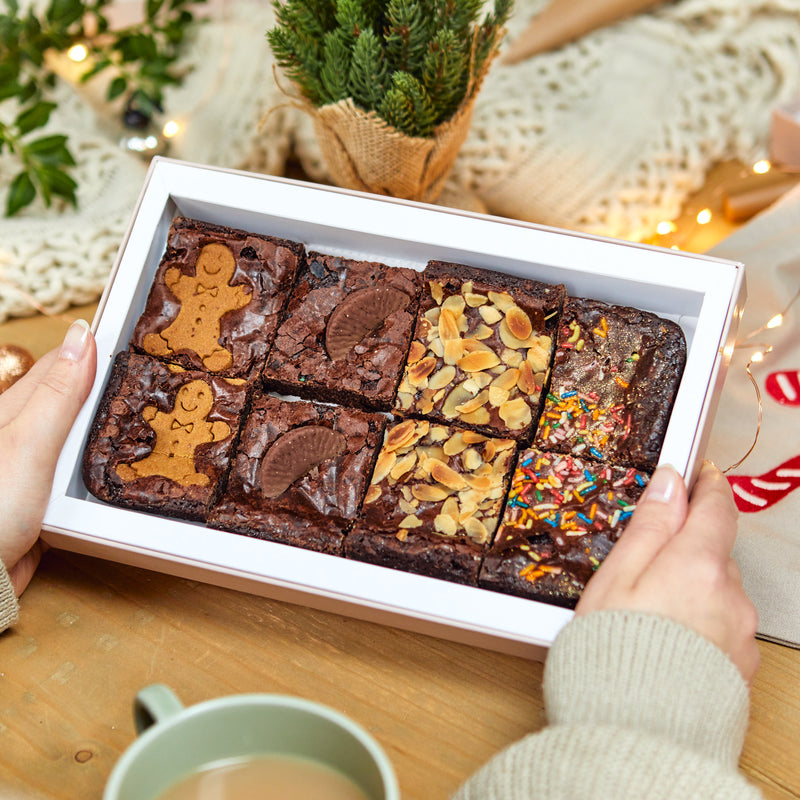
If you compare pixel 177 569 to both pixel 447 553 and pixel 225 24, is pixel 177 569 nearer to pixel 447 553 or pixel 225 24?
pixel 447 553

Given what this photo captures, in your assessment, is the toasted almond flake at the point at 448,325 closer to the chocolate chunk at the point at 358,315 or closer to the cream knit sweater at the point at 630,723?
the chocolate chunk at the point at 358,315

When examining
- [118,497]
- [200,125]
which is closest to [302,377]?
[118,497]

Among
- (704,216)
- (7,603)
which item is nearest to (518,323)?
(704,216)

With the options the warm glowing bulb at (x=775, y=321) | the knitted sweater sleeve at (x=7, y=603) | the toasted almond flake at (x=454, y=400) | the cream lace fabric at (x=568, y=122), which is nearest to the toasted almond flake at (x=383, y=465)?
the toasted almond flake at (x=454, y=400)

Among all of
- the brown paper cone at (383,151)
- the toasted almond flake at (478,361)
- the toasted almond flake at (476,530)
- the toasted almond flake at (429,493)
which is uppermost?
the brown paper cone at (383,151)

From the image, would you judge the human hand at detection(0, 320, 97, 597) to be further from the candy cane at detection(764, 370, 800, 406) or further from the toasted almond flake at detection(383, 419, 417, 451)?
the candy cane at detection(764, 370, 800, 406)

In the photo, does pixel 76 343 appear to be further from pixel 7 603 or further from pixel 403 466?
pixel 403 466

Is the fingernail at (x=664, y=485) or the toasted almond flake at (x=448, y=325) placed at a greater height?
the toasted almond flake at (x=448, y=325)

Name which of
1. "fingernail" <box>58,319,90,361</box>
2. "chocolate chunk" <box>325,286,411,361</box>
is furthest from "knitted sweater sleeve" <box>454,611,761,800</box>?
"fingernail" <box>58,319,90,361</box>
